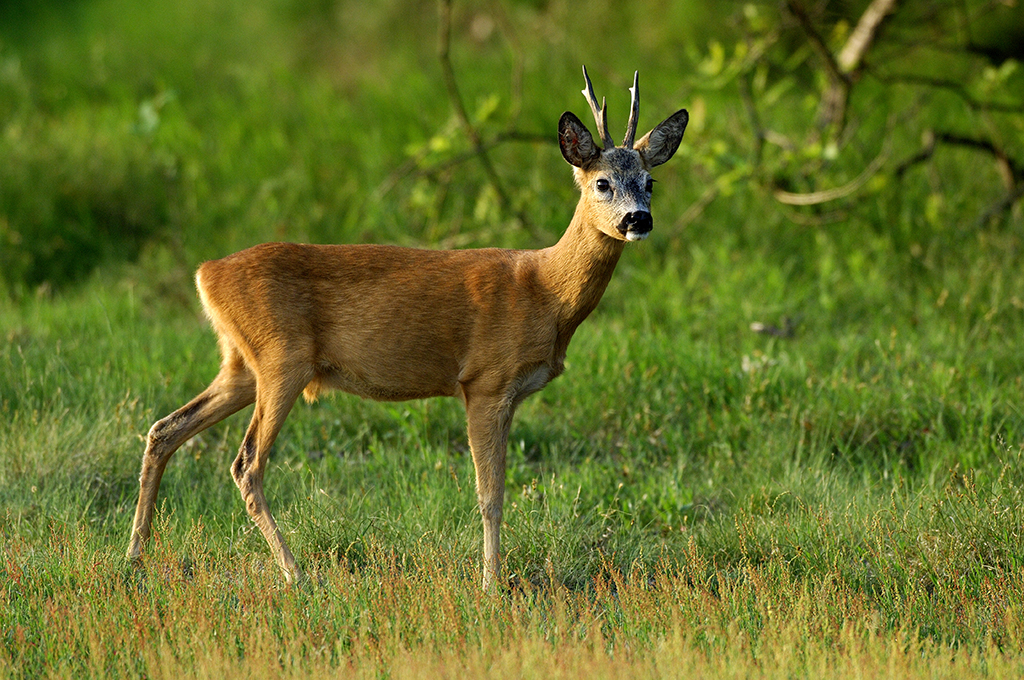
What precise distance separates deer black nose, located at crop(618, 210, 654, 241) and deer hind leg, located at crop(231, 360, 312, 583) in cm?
146

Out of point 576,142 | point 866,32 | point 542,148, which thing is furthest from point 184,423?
point 866,32

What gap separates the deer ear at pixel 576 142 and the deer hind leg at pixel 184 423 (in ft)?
5.55

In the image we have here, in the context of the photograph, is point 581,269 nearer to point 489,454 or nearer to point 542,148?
point 489,454

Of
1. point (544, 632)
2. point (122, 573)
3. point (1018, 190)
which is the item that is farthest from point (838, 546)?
point (1018, 190)

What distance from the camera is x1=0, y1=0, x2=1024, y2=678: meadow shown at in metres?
4.16

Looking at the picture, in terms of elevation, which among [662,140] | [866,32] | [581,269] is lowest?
[581,269]

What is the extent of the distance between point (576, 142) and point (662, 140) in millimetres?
405

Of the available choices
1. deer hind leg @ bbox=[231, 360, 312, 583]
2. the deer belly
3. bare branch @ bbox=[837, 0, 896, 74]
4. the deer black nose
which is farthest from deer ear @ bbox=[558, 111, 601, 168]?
bare branch @ bbox=[837, 0, 896, 74]

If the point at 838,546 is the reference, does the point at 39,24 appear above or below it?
above

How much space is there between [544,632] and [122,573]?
1.74 meters

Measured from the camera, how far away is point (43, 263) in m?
9.11

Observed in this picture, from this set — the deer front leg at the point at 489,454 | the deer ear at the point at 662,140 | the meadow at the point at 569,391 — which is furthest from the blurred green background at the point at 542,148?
the deer front leg at the point at 489,454

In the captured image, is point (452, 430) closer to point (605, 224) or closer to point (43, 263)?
point (605, 224)

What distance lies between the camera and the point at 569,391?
6.68 meters
